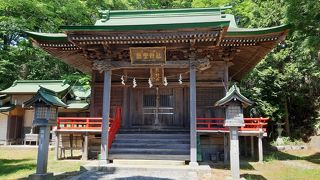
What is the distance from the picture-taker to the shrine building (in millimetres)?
11578

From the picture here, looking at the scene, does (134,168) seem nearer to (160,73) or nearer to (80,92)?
(160,73)

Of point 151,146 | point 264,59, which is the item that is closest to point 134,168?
point 151,146

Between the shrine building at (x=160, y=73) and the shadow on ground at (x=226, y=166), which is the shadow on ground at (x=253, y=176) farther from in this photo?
the shrine building at (x=160, y=73)

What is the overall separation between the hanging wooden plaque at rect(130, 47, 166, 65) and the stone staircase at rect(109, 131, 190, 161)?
3.59 m

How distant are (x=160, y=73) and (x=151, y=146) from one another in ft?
12.9

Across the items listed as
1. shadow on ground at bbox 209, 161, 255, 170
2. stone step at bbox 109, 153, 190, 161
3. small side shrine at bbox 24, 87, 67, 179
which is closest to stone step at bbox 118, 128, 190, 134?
shadow on ground at bbox 209, 161, 255, 170

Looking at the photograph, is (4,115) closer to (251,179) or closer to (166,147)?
(166,147)

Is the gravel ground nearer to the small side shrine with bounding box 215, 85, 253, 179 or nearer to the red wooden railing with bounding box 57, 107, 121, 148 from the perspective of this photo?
the small side shrine with bounding box 215, 85, 253, 179

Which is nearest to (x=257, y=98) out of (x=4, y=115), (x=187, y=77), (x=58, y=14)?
(x=187, y=77)

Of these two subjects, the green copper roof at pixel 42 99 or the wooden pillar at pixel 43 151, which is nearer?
the wooden pillar at pixel 43 151

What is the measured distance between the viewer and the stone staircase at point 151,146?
1229 centimetres

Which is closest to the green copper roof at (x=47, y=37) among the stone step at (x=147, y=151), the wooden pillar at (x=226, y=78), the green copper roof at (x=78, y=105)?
the stone step at (x=147, y=151)

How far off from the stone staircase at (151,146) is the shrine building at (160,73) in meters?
0.04

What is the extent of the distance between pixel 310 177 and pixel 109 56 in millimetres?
9520
